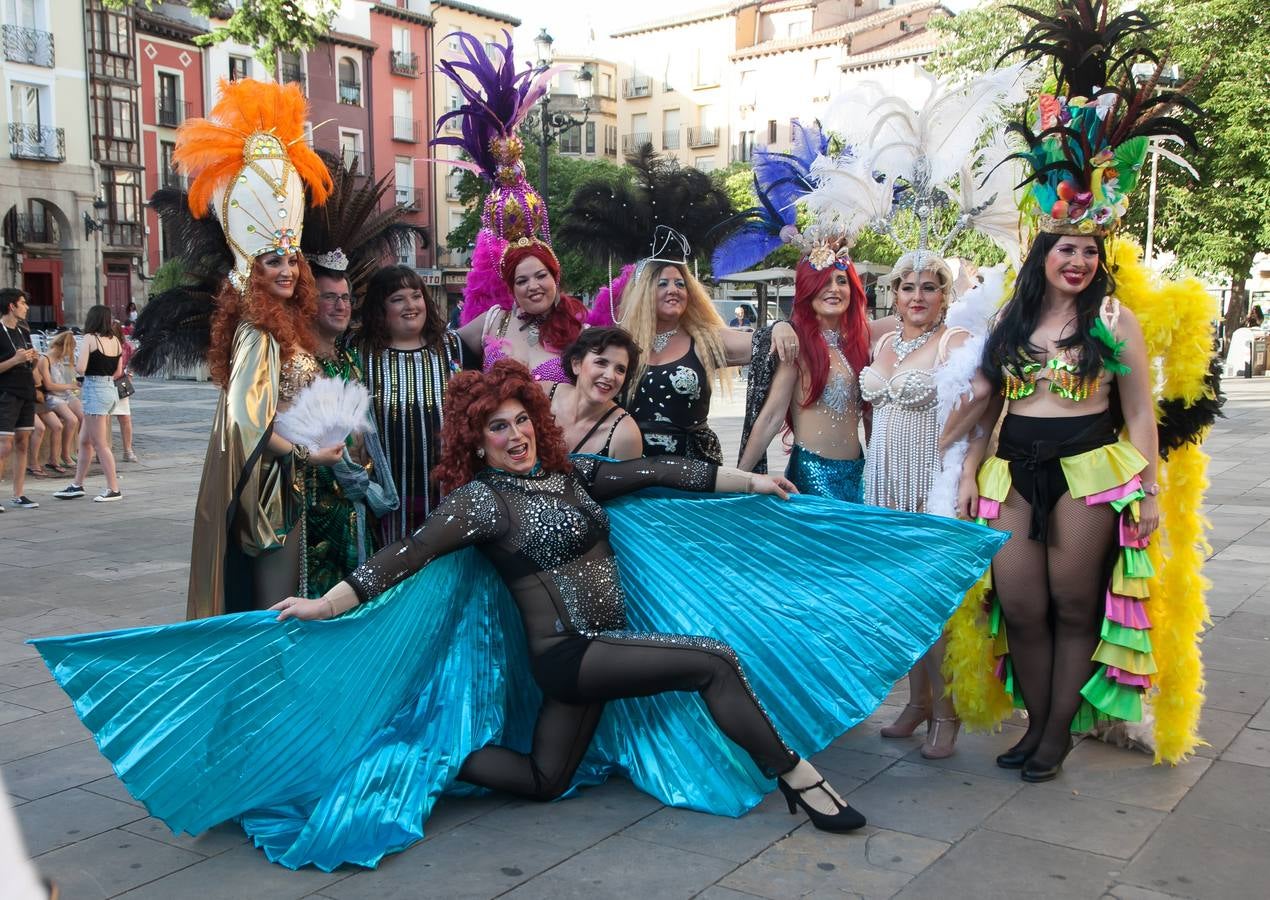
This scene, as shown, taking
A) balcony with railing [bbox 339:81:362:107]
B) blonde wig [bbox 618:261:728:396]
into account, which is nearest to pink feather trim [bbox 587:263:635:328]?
blonde wig [bbox 618:261:728:396]

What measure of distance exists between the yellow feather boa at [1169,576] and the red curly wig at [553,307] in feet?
6.07

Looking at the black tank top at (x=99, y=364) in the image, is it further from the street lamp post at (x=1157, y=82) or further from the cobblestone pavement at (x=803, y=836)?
the street lamp post at (x=1157, y=82)

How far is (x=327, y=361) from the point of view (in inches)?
165

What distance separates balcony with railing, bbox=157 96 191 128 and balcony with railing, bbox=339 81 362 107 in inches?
220

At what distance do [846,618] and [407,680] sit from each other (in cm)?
136

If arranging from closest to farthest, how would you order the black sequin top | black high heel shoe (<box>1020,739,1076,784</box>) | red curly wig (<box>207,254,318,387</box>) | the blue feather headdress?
black high heel shoe (<box>1020,739,1076,784</box>) → red curly wig (<box>207,254,318,387</box>) → the black sequin top → the blue feather headdress

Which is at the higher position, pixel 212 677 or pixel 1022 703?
pixel 212 677

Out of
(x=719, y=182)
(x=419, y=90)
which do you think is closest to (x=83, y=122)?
(x=419, y=90)

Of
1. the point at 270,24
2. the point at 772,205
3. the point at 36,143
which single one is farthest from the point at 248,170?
the point at 36,143

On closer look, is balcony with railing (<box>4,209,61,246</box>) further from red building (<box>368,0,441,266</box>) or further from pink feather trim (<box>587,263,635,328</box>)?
pink feather trim (<box>587,263,635,328</box>)

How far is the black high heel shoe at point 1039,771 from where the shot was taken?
3.54 metres

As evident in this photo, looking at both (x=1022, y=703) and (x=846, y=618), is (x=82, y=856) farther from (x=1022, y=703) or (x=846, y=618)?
(x=1022, y=703)

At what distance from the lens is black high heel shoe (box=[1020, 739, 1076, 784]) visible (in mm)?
3535

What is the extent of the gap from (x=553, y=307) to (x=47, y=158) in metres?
29.5
